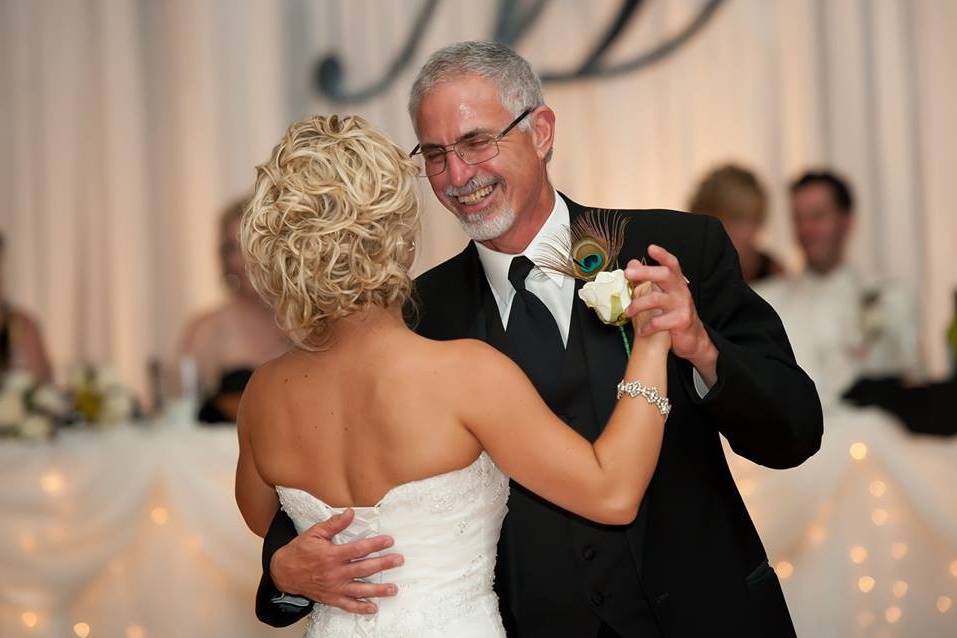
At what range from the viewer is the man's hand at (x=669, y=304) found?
73.9 inches

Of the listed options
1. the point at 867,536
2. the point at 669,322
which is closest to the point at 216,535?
the point at 867,536

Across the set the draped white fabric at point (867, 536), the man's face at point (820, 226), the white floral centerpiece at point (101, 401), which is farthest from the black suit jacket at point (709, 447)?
the man's face at point (820, 226)

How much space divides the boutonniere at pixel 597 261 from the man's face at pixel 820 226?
9.74 ft

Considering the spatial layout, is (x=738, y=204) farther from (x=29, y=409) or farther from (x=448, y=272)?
(x=448, y=272)

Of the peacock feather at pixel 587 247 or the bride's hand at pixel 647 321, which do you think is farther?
the peacock feather at pixel 587 247

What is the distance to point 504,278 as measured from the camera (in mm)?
2332

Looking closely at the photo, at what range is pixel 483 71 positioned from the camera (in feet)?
7.59


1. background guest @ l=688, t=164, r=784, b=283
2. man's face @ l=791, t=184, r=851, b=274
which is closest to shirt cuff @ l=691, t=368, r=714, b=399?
man's face @ l=791, t=184, r=851, b=274

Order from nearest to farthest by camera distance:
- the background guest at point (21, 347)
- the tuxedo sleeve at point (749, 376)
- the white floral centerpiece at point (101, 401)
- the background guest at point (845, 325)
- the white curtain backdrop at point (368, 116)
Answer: the tuxedo sleeve at point (749, 376) < the white floral centerpiece at point (101, 401) < the background guest at point (845, 325) < the background guest at point (21, 347) < the white curtain backdrop at point (368, 116)

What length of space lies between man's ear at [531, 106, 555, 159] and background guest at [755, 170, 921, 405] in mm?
2136

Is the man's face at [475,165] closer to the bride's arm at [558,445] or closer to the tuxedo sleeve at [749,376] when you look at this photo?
the tuxedo sleeve at [749,376]

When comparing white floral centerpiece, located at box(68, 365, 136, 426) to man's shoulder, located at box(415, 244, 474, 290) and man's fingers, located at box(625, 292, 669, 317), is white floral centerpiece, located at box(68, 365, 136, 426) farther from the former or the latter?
man's fingers, located at box(625, 292, 669, 317)

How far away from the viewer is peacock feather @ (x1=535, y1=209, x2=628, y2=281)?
2100 mm

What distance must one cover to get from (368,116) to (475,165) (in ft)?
15.3
